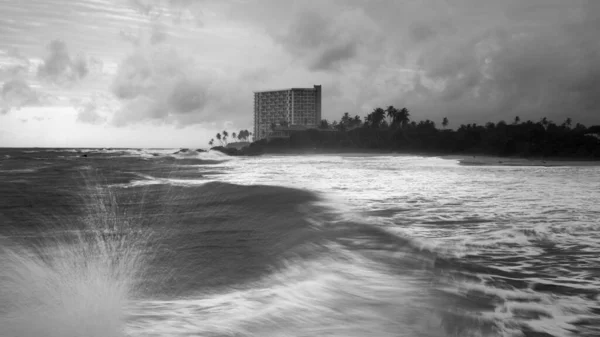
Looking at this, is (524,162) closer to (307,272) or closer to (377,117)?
(307,272)

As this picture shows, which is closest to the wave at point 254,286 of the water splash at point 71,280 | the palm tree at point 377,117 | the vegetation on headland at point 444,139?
the water splash at point 71,280

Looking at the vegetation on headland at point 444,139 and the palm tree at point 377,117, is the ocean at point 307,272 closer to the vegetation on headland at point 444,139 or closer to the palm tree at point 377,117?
the vegetation on headland at point 444,139

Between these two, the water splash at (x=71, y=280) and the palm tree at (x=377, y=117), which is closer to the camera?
the water splash at (x=71, y=280)

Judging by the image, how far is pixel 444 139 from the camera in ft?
294

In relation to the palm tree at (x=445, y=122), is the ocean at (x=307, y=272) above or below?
below

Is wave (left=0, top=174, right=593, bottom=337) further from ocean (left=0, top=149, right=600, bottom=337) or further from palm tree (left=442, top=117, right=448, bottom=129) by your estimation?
palm tree (left=442, top=117, right=448, bottom=129)

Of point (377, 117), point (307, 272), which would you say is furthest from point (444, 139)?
point (307, 272)

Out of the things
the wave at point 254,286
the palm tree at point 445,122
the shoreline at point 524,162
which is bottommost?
the wave at point 254,286

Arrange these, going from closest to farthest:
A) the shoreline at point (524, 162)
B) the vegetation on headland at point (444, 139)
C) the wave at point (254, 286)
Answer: the wave at point (254, 286) → the shoreline at point (524, 162) → the vegetation on headland at point (444, 139)

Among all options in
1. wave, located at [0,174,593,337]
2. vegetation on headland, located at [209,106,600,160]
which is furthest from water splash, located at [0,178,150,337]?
vegetation on headland, located at [209,106,600,160]

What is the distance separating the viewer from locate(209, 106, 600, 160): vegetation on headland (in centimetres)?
6575

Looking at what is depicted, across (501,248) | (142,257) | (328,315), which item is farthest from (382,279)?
(142,257)

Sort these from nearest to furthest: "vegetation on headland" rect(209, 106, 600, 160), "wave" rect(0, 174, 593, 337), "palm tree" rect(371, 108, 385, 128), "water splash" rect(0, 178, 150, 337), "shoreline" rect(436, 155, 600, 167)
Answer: "water splash" rect(0, 178, 150, 337)
"wave" rect(0, 174, 593, 337)
"shoreline" rect(436, 155, 600, 167)
"vegetation on headland" rect(209, 106, 600, 160)
"palm tree" rect(371, 108, 385, 128)

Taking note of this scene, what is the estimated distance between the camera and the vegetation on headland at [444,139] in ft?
216
